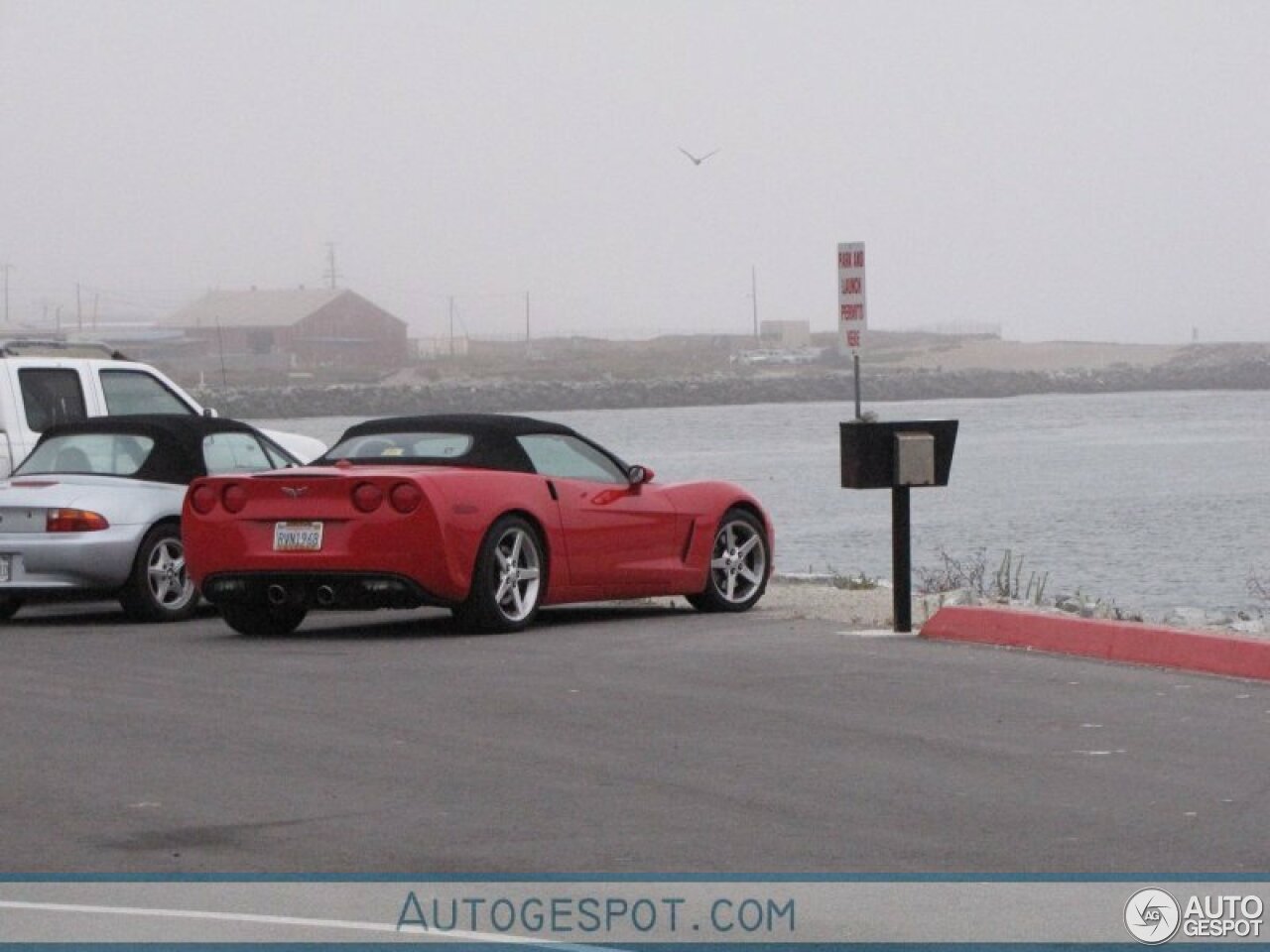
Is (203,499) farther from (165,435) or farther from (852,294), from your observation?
(852,294)

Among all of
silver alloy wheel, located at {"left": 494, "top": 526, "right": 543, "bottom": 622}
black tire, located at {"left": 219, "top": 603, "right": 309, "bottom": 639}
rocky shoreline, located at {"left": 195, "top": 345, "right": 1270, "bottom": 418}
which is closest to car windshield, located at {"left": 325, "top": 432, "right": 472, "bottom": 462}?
silver alloy wheel, located at {"left": 494, "top": 526, "right": 543, "bottom": 622}

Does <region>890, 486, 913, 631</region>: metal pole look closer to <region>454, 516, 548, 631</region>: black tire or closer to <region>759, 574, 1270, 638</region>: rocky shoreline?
<region>759, 574, 1270, 638</region>: rocky shoreline

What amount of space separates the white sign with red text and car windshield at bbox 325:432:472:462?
2353mm

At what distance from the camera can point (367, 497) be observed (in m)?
14.5

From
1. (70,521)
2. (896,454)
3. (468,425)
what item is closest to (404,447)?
(468,425)

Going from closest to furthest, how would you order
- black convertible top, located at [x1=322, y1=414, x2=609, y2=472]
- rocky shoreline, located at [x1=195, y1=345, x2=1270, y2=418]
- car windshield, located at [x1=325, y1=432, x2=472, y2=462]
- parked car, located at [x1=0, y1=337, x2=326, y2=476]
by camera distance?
black convertible top, located at [x1=322, y1=414, x2=609, y2=472], car windshield, located at [x1=325, y1=432, x2=472, y2=462], parked car, located at [x1=0, y1=337, x2=326, y2=476], rocky shoreline, located at [x1=195, y1=345, x2=1270, y2=418]

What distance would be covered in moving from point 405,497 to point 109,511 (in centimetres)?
281

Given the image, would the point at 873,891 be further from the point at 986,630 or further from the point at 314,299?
the point at 314,299

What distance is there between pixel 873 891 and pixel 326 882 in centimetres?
155

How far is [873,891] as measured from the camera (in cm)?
721

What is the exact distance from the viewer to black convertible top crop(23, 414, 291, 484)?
1692cm

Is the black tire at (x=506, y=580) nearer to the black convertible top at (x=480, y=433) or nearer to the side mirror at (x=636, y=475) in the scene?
the black convertible top at (x=480, y=433)

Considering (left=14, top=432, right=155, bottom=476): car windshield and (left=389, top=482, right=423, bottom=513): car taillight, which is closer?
(left=389, top=482, right=423, bottom=513): car taillight

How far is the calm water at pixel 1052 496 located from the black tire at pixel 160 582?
1127 centimetres
